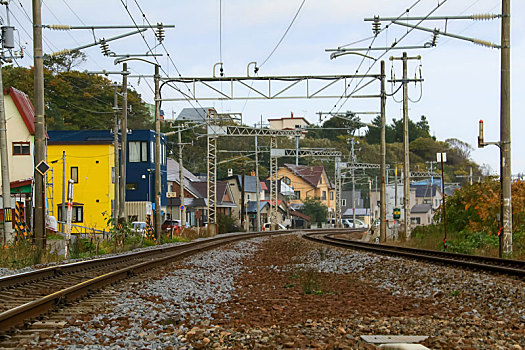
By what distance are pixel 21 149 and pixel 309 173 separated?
72180 millimetres

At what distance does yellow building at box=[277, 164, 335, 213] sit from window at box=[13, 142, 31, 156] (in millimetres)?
66563

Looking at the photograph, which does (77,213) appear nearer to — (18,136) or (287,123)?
(18,136)

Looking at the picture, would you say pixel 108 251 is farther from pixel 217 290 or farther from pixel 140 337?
pixel 140 337

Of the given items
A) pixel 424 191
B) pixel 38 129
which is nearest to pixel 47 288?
pixel 38 129

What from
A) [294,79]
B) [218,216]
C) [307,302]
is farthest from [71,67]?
[307,302]

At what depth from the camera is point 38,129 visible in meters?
22.2

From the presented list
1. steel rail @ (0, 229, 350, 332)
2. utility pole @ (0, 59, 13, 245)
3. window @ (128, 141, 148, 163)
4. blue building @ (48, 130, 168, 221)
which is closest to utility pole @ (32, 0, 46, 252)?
utility pole @ (0, 59, 13, 245)

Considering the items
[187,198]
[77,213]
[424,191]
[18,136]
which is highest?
[18,136]

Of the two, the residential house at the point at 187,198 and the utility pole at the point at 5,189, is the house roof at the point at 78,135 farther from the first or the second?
the utility pole at the point at 5,189

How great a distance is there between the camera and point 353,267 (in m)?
18.7

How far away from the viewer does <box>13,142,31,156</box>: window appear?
40.7m

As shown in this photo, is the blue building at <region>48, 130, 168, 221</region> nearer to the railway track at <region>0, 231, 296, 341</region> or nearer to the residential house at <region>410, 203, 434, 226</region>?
the railway track at <region>0, 231, 296, 341</region>

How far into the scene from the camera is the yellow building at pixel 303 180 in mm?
107125

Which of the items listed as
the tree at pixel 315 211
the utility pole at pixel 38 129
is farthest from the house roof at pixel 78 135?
the tree at pixel 315 211
